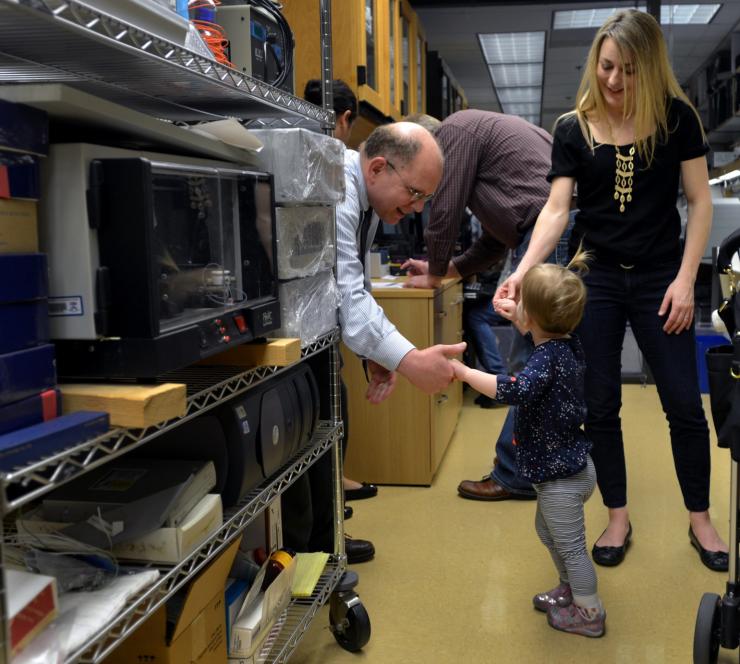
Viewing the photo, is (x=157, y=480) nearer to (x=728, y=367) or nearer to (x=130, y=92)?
(x=130, y=92)

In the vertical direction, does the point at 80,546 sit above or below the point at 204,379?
below

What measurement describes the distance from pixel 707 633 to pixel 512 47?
6159 mm

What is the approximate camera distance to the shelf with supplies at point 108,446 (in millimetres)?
818

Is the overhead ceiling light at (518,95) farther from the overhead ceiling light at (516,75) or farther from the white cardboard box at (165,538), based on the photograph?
the white cardboard box at (165,538)

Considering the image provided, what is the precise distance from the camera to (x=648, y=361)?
234 centimetres

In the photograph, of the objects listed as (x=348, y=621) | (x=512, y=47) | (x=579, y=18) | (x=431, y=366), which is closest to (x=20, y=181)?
(x=431, y=366)

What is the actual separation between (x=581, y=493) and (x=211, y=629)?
94 cm

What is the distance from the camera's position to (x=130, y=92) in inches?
58.5

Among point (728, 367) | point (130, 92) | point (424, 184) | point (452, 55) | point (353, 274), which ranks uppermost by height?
point (452, 55)

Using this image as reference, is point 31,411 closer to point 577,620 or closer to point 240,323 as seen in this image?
point 240,323

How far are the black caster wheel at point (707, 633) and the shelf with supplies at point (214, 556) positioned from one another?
2.58ft

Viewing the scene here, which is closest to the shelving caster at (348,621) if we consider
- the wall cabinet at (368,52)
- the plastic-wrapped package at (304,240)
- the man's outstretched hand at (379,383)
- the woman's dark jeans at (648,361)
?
the man's outstretched hand at (379,383)

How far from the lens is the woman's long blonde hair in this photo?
2105 mm

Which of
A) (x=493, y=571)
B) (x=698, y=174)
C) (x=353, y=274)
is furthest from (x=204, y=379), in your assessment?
(x=698, y=174)
